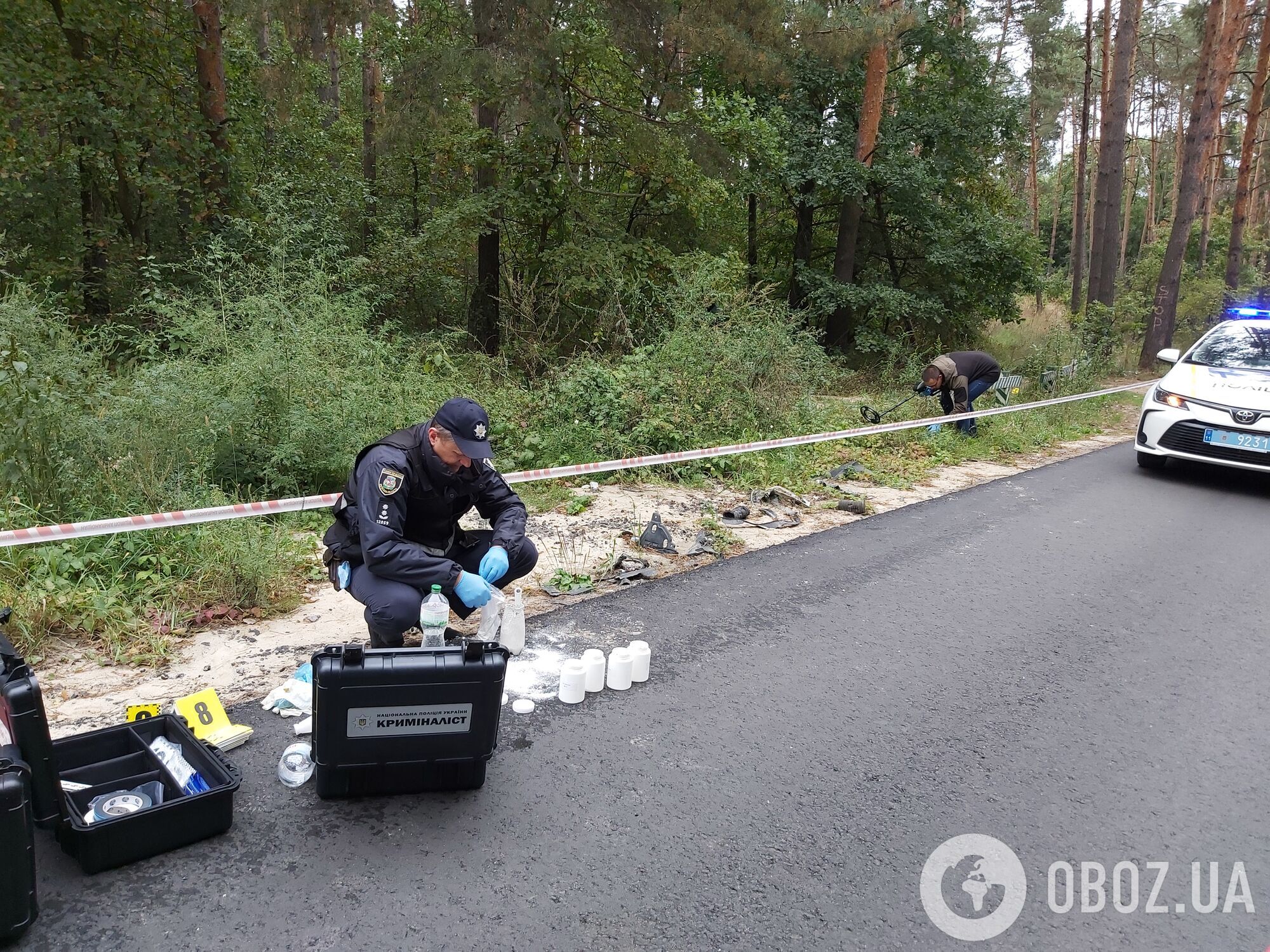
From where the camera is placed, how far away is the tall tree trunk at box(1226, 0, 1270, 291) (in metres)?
20.6

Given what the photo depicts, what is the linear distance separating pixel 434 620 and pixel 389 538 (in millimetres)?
494

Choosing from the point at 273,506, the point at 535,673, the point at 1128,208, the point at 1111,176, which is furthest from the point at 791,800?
the point at 1128,208

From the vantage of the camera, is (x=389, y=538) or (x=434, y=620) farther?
→ (x=389, y=538)

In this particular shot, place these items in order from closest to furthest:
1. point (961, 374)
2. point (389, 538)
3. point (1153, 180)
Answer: point (389, 538), point (961, 374), point (1153, 180)

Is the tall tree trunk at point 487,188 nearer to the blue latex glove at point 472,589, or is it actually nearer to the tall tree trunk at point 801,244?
the tall tree trunk at point 801,244

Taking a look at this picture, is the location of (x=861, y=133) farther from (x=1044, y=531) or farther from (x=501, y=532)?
(x=501, y=532)

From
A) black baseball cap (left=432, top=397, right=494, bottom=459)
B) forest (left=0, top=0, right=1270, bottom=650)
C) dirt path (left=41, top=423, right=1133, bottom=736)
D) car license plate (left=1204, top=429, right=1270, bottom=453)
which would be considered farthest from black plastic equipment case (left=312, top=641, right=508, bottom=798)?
car license plate (left=1204, top=429, right=1270, bottom=453)

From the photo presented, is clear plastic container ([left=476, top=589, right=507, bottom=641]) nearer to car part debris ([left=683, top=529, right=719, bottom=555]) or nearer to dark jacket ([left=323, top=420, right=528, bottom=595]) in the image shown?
dark jacket ([left=323, top=420, right=528, bottom=595])

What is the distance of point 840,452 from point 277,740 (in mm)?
7215

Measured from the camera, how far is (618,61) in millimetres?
11883

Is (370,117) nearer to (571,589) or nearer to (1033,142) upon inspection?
(571,589)

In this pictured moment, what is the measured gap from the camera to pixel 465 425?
372 cm

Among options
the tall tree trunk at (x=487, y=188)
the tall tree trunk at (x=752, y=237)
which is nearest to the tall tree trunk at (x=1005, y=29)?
the tall tree trunk at (x=752, y=237)

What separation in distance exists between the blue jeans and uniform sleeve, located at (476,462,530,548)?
806 cm
